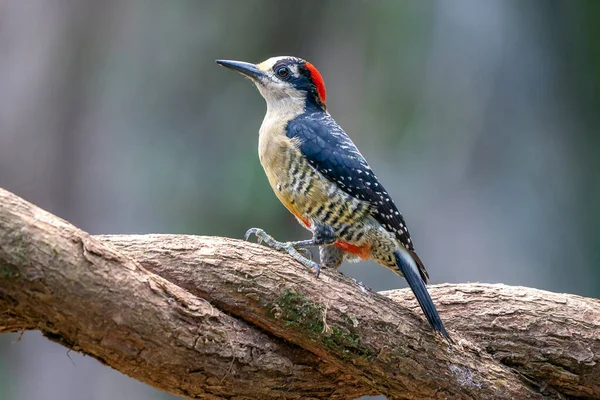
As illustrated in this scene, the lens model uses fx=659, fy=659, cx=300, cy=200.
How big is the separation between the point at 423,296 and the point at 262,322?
741mm

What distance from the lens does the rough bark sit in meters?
1.87

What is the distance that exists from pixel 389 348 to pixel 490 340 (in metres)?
0.57

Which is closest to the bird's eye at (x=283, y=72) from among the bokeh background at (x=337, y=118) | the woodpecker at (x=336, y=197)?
the woodpecker at (x=336, y=197)

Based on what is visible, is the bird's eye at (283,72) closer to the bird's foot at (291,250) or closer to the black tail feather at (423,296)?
the bird's foot at (291,250)

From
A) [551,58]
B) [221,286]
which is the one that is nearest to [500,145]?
[551,58]

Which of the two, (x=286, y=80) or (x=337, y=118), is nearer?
(x=286, y=80)

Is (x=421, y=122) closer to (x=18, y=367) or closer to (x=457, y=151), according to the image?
(x=457, y=151)

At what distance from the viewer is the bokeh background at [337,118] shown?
6188 mm

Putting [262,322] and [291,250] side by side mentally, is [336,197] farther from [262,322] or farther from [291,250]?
[262,322]

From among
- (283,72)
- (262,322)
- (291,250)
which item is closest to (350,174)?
(291,250)

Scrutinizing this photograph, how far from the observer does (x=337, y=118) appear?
22.8ft

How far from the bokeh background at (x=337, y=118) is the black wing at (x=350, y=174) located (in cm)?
313

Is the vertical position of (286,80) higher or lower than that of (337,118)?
lower

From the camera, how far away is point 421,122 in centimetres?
644
